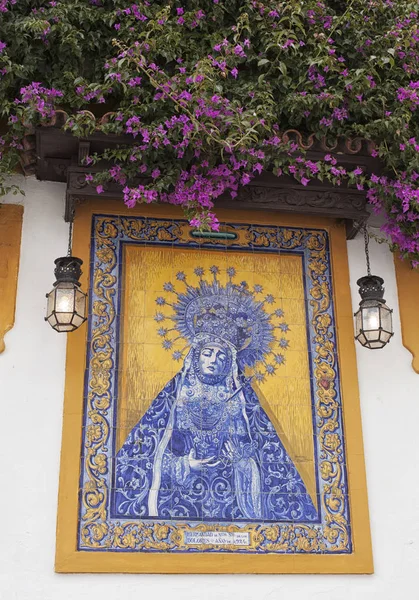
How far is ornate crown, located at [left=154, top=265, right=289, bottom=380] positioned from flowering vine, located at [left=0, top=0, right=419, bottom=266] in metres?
0.45

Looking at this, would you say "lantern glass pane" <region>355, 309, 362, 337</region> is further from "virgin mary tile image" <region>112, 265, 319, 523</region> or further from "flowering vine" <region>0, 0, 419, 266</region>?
"flowering vine" <region>0, 0, 419, 266</region>

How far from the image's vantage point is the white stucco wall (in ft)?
14.4

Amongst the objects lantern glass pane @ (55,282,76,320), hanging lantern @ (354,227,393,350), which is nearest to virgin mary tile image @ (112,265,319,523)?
A: hanging lantern @ (354,227,393,350)

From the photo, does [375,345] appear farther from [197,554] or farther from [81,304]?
[81,304]

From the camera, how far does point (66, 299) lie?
458 centimetres

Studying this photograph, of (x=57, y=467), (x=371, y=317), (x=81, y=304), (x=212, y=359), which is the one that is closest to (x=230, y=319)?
(x=212, y=359)

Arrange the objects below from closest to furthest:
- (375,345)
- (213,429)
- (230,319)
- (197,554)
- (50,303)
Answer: (197,554)
(50,303)
(213,429)
(375,345)
(230,319)

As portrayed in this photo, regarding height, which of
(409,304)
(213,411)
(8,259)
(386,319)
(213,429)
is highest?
(8,259)

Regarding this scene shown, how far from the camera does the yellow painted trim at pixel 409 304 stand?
5211 mm

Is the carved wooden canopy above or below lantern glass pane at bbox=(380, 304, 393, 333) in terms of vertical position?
above

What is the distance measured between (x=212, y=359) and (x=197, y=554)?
112cm

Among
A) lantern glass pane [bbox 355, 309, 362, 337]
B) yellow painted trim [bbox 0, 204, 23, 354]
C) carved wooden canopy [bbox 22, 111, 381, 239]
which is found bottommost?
lantern glass pane [bbox 355, 309, 362, 337]

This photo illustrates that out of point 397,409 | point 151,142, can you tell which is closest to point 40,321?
point 151,142

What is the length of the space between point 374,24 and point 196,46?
3.93 ft
